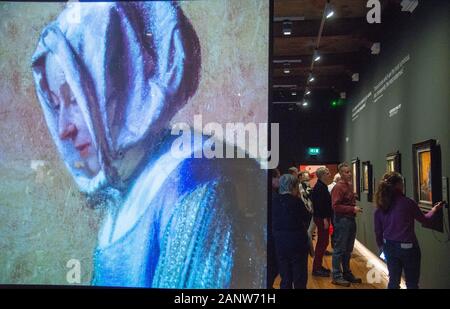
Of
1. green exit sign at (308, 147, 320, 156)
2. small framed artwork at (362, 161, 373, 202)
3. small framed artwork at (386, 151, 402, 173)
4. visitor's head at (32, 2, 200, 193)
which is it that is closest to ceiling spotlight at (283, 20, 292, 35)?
small framed artwork at (386, 151, 402, 173)

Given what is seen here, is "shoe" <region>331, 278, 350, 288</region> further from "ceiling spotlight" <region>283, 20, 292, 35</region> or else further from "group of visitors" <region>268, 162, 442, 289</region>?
"ceiling spotlight" <region>283, 20, 292, 35</region>

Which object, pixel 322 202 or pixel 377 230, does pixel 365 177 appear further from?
pixel 377 230

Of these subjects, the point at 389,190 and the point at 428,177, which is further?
the point at 428,177

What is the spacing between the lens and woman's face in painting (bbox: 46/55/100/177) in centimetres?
304

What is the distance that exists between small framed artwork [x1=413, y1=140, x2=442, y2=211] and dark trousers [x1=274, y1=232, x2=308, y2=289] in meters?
1.10

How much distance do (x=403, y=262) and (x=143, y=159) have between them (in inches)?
77.7

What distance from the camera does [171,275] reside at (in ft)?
9.51

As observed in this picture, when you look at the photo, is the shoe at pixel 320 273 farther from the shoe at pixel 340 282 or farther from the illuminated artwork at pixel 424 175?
the illuminated artwork at pixel 424 175

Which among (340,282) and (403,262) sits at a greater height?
(403,262)

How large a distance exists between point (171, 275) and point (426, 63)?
273 cm

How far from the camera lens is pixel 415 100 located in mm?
4125

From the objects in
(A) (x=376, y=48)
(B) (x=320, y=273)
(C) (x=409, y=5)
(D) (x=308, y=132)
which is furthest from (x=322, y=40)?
(D) (x=308, y=132)

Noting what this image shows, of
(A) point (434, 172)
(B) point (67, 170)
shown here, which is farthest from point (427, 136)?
(B) point (67, 170)

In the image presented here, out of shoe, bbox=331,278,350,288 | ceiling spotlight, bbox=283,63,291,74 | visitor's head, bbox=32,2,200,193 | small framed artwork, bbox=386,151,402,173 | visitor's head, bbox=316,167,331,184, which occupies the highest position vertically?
ceiling spotlight, bbox=283,63,291,74
